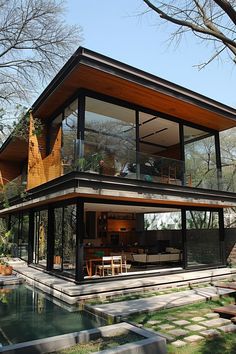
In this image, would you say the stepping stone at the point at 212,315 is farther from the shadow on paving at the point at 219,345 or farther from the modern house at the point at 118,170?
the modern house at the point at 118,170

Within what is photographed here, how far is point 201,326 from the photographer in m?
5.73

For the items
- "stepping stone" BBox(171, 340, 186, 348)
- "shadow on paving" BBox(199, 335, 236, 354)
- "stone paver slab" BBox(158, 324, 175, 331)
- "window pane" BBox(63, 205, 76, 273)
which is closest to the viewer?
"shadow on paving" BBox(199, 335, 236, 354)

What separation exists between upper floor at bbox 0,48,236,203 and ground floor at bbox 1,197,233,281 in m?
1.26

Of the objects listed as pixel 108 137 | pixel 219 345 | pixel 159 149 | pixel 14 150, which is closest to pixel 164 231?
pixel 159 149

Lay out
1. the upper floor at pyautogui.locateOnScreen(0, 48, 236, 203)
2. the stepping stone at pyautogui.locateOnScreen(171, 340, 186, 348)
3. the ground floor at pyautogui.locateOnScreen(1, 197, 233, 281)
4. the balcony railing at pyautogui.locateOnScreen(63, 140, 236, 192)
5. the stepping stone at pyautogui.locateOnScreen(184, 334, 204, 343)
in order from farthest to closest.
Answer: the ground floor at pyautogui.locateOnScreen(1, 197, 233, 281)
the upper floor at pyautogui.locateOnScreen(0, 48, 236, 203)
the balcony railing at pyautogui.locateOnScreen(63, 140, 236, 192)
the stepping stone at pyautogui.locateOnScreen(184, 334, 204, 343)
the stepping stone at pyautogui.locateOnScreen(171, 340, 186, 348)

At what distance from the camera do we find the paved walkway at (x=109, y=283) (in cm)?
848

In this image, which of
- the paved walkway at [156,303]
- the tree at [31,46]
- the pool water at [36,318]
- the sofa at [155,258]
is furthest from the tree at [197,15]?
the sofa at [155,258]

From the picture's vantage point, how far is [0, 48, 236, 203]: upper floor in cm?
946

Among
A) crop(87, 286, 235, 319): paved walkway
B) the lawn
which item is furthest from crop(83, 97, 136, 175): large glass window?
the lawn

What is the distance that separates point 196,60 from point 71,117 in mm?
5888

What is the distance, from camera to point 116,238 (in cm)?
1769

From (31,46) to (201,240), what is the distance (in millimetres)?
10015

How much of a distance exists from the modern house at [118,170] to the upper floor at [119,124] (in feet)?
0.11

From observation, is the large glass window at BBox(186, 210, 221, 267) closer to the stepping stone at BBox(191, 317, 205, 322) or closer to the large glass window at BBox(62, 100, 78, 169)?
the large glass window at BBox(62, 100, 78, 169)
